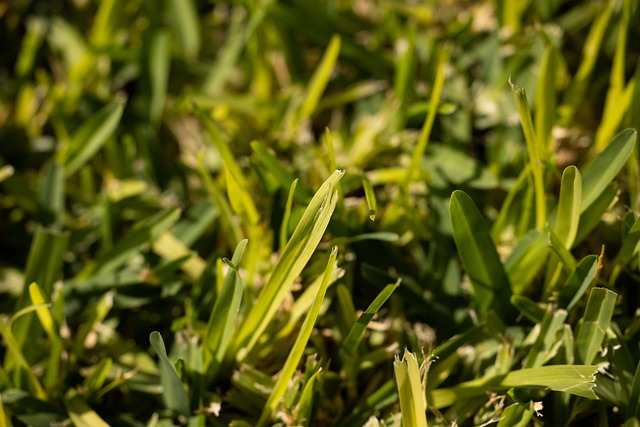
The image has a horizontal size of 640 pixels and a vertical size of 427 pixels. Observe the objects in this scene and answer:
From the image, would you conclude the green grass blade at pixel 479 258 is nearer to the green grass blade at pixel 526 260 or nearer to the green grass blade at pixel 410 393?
the green grass blade at pixel 526 260

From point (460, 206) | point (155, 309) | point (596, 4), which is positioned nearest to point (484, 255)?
point (460, 206)

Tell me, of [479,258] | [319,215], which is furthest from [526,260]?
[319,215]

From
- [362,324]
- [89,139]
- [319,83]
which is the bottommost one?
[362,324]

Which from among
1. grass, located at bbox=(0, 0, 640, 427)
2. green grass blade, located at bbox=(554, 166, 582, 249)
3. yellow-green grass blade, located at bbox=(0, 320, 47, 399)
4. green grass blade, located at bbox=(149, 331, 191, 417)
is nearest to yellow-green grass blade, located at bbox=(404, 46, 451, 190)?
grass, located at bbox=(0, 0, 640, 427)

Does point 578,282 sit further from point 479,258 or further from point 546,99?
point 546,99

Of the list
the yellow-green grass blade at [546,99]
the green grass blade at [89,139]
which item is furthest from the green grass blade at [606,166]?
the green grass blade at [89,139]

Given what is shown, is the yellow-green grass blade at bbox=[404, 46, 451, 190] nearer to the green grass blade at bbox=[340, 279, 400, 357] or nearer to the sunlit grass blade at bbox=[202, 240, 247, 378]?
the green grass blade at bbox=[340, 279, 400, 357]
